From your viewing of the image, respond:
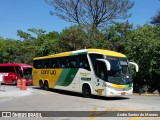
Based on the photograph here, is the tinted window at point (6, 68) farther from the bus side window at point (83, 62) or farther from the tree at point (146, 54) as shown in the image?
the bus side window at point (83, 62)

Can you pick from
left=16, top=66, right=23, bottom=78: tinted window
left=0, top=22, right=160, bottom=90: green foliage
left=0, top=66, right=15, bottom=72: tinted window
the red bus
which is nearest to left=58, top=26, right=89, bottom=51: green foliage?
left=0, top=22, right=160, bottom=90: green foliage

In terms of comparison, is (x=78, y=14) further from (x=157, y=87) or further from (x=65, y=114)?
(x=65, y=114)

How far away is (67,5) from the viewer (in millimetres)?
48469

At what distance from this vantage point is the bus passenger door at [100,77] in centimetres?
2225

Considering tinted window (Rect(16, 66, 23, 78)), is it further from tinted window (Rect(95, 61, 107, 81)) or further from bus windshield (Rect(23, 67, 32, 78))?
tinted window (Rect(95, 61, 107, 81))

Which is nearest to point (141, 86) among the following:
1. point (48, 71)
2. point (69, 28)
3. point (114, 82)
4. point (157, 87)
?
point (157, 87)

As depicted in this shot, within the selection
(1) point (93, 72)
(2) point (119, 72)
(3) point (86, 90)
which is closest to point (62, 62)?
(3) point (86, 90)

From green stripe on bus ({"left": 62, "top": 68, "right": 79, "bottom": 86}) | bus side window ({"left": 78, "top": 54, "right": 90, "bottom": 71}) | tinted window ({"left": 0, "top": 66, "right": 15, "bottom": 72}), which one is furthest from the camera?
tinted window ({"left": 0, "top": 66, "right": 15, "bottom": 72})

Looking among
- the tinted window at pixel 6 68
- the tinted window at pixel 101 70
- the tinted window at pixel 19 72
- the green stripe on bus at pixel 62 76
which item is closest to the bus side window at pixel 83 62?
the tinted window at pixel 101 70

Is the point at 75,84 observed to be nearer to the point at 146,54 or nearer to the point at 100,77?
the point at 100,77

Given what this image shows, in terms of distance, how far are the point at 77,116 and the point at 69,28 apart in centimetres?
2810

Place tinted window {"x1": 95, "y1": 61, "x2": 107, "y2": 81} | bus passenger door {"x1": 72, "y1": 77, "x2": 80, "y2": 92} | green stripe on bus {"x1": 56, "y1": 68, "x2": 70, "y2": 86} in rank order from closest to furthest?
1. tinted window {"x1": 95, "y1": 61, "x2": 107, "y2": 81}
2. bus passenger door {"x1": 72, "y1": 77, "x2": 80, "y2": 92}
3. green stripe on bus {"x1": 56, "y1": 68, "x2": 70, "y2": 86}

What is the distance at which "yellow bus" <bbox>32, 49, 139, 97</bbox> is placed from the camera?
22109mm

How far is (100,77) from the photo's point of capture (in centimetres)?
2262
